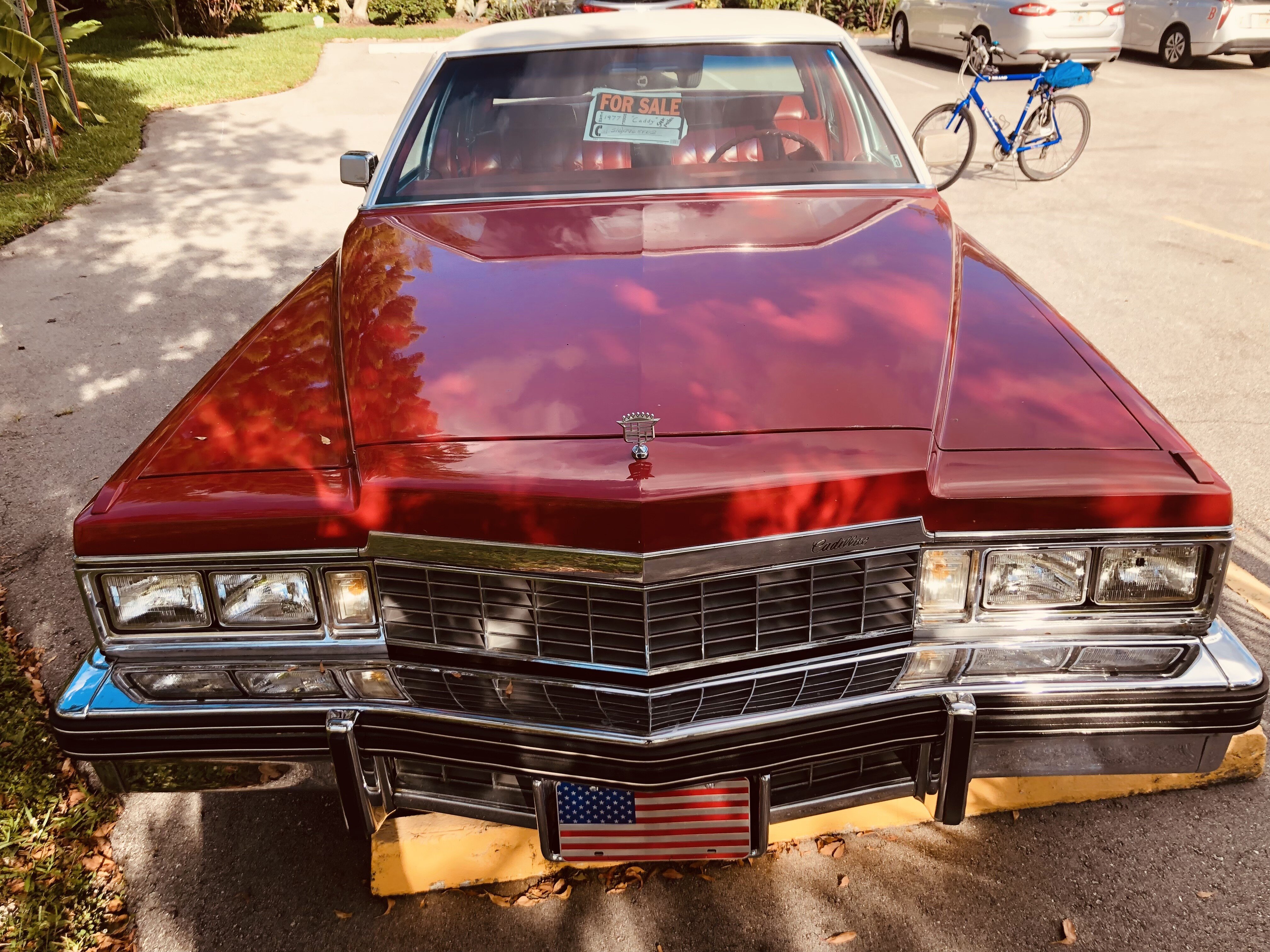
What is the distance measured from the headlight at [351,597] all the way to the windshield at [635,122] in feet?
5.33

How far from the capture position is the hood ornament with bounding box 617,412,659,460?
179 centimetres

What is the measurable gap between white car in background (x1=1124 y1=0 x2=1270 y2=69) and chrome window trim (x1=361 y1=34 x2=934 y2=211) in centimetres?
1380

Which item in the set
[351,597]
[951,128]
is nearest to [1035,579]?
[351,597]

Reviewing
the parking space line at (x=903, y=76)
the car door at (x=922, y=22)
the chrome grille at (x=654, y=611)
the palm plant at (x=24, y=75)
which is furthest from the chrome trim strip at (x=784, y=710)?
the car door at (x=922, y=22)

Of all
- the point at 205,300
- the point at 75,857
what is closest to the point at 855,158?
the point at 75,857

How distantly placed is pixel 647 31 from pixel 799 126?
63cm

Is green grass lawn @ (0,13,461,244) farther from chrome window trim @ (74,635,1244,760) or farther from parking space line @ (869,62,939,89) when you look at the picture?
parking space line @ (869,62,939,89)

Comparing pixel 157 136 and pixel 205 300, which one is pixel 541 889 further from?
pixel 157 136

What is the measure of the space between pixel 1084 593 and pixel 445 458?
1.25 m

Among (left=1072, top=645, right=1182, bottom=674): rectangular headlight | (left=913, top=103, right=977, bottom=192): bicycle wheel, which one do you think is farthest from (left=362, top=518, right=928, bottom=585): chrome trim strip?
(left=913, top=103, right=977, bottom=192): bicycle wheel

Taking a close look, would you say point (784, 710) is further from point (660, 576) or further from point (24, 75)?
point (24, 75)

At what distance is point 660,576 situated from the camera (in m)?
1.77

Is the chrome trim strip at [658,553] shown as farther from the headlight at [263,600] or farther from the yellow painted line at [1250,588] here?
the yellow painted line at [1250,588]

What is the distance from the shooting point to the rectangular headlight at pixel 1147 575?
192 cm
